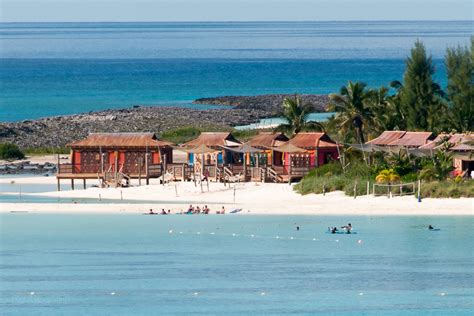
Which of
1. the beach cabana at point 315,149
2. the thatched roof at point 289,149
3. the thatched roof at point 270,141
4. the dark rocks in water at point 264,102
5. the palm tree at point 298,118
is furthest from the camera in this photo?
the dark rocks in water at point 264,102

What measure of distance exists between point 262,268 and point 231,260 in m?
1.96

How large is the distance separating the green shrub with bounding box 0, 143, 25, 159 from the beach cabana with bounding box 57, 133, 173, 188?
1040 cm

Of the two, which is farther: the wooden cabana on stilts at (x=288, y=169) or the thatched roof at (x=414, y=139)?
the wooden cabana on stilts at (x=288, y=169)

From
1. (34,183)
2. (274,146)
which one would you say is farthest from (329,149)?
(34,183)

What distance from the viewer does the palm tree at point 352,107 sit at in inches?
2362

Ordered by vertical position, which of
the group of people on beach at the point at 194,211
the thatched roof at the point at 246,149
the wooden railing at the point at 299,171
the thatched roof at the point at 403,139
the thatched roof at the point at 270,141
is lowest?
the group of people on beach at the point at 194,211

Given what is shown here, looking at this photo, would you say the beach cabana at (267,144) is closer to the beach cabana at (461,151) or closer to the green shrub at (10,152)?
the beach cabana at (461,151)

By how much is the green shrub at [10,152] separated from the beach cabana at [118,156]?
1040 cm

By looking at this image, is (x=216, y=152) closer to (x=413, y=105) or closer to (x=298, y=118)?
(x=298, y=118)

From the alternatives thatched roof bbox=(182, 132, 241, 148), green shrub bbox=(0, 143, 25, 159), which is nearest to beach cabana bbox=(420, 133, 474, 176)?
thatched roof bbox=(182, 132, 241, 148)

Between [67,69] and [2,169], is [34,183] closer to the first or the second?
[2,169]

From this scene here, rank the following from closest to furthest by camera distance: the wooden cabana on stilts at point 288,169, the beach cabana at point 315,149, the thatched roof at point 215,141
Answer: the wooden cabana on stilts at point 288,169
the beach cabana at point 315,149
the thatched roof at point 215,141

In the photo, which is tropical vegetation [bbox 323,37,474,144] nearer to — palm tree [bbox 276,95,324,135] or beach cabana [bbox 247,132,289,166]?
palm tree [bbox 276,95,324,135]

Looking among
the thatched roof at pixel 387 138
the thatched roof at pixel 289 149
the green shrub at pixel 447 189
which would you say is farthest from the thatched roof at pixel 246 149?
the green shrub at pixel 447 189
